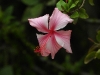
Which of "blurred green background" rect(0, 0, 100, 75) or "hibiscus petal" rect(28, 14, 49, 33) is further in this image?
"blurred green background" rect(0, 0, 100, 75)

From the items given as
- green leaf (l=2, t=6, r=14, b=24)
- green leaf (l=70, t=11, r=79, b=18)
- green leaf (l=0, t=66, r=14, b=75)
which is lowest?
green leaf (l=0, t=66, r=14, b=75)

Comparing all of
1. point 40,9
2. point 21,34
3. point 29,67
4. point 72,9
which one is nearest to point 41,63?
point 29,67

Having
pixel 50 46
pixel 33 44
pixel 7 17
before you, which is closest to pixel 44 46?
pixel 50 46

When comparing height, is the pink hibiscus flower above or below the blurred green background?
above

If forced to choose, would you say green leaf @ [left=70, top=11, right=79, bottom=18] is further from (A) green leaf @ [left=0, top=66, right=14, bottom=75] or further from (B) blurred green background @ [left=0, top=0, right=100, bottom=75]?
(A) green leaf @ [left=0, top=66, right=14, bottom=75]

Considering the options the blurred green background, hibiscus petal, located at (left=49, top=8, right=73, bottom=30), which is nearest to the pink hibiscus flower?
hibiscus petal, located at (left=49, top=8, right=73, bottom=30)

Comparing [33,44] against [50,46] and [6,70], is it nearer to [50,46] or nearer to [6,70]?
[6,70]
